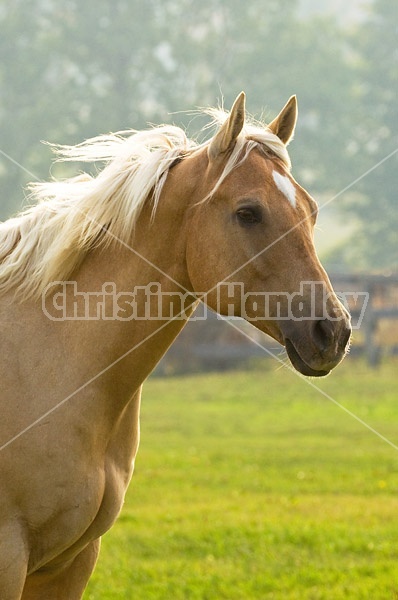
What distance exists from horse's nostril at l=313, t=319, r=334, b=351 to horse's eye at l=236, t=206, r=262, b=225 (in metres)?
0.48

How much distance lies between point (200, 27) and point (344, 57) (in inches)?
276

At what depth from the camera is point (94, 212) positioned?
365 centimetres

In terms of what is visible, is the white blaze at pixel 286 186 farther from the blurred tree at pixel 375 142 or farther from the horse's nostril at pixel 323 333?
the blurred tree at pixel 375 142

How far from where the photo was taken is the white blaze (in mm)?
3418

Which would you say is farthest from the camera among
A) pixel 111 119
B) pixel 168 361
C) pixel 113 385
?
pixel 111 119

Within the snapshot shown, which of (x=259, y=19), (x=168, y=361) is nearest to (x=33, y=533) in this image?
(x=168, y=361)

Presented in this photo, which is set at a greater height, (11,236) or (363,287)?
(11,236)

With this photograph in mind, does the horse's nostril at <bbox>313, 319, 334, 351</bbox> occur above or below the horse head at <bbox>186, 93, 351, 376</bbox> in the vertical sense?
below

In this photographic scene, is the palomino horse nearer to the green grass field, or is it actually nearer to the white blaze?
the white blaze

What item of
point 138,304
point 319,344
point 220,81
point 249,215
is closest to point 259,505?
point 138,304

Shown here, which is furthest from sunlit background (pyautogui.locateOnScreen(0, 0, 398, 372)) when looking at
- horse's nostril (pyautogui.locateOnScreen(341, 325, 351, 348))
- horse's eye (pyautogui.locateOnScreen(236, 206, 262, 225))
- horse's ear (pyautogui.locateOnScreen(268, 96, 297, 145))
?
horse's nostril (pyautogui.locateOnScreen(341, 325, 351, 348))

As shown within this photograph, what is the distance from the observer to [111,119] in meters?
36.0

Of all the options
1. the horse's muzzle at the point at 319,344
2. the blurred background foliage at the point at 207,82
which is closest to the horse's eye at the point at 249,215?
the horse's muzzle at the point at 319,344

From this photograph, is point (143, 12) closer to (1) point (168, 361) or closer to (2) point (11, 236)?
(1) point (168, 361)
